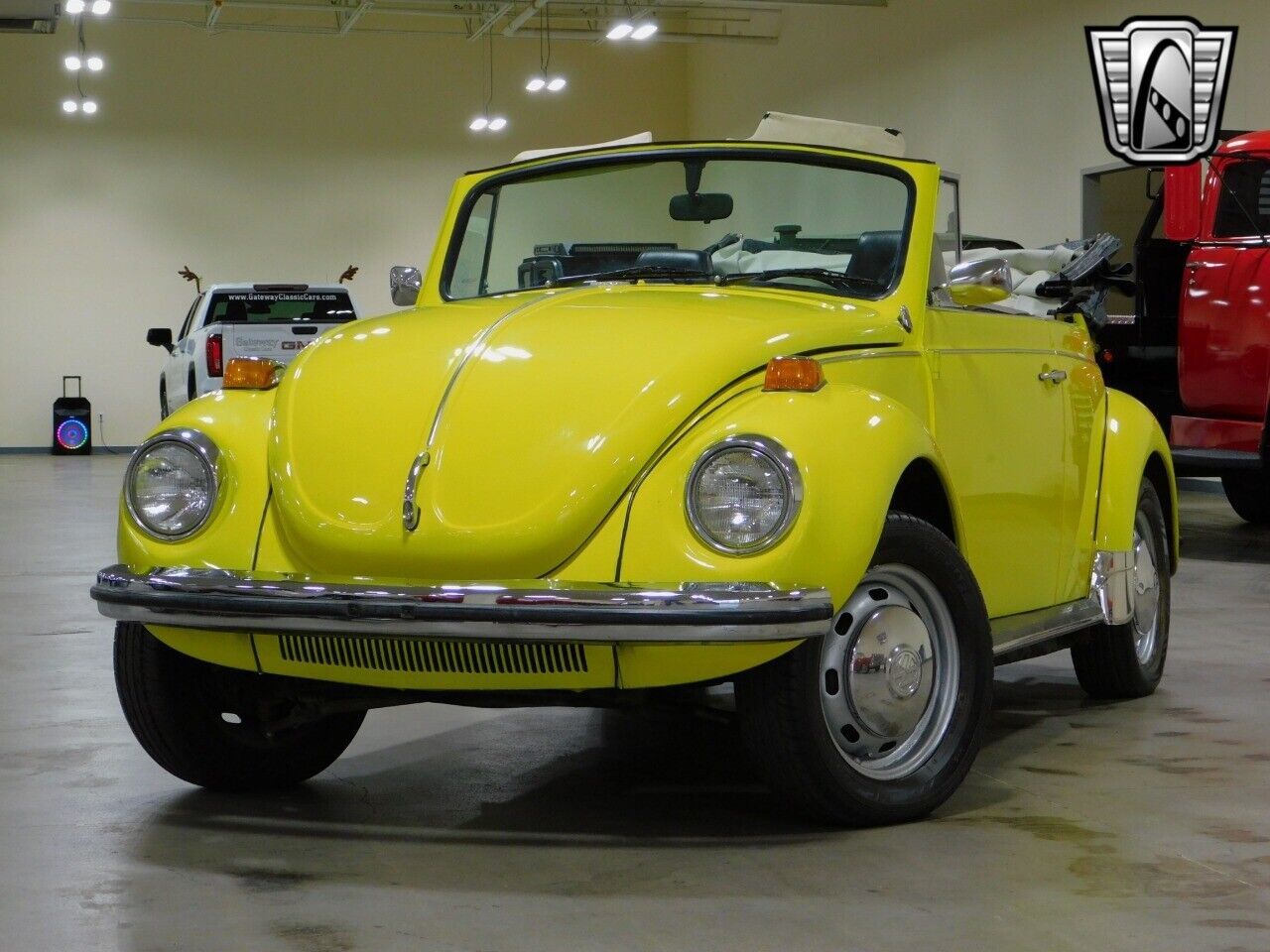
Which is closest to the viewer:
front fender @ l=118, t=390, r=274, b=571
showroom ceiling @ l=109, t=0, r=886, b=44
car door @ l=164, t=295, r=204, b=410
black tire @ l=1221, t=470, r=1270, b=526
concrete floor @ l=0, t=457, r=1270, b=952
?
concrete floor @ l=0, t=457, r=1270, b=952

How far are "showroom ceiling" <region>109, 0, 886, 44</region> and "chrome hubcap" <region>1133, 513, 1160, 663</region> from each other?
16.9 metres

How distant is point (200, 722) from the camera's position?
387 centimetres

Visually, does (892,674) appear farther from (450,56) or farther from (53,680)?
(450,56)

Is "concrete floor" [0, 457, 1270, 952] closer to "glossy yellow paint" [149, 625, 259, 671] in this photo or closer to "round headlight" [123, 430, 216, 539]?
"glossy yellow paint" [149, 625, 259, 671]

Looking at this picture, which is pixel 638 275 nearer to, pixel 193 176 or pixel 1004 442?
pixel 1004 442

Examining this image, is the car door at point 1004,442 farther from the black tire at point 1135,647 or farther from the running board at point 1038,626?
the black tire at point 1135,647

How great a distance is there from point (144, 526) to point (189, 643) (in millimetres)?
285

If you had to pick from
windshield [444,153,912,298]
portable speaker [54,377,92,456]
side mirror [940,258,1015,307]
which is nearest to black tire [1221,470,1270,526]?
side mirror [940,258,1015,307]

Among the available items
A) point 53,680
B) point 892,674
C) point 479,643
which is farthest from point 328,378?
point 53,680

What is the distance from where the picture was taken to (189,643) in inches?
142

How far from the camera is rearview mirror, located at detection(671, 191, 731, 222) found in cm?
449

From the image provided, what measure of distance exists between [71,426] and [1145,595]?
19.2 meters

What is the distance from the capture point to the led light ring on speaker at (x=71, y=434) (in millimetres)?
22312

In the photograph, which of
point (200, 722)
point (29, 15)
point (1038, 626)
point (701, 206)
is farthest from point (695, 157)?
point (29, 15)
